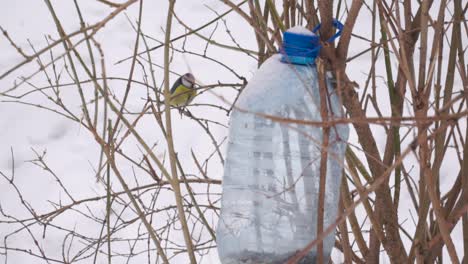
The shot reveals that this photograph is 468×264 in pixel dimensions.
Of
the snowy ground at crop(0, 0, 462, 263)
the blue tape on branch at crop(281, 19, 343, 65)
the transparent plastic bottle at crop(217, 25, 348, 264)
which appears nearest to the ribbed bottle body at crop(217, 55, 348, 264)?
the transparent plastic bottle at crop(217, 25, 348, 264)

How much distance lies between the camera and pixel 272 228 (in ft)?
5.19

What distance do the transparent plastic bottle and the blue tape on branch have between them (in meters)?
0.21

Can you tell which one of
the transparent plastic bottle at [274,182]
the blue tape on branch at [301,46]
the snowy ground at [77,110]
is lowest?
the transparent plastic bottle at [274,182]

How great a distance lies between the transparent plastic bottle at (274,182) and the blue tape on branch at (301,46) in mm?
206

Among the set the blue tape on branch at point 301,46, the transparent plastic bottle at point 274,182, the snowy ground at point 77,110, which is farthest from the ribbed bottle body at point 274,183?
the snowy ground at point 77,110

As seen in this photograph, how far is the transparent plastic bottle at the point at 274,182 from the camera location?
149 cm

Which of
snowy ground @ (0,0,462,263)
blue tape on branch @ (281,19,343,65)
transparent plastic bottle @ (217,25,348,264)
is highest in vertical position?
snowy ground @ (0,0,462,263)

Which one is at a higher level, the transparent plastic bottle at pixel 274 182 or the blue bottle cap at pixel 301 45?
the blue bottle cap at pixel 301 45

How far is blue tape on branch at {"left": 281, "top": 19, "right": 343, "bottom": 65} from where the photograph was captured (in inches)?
46.4

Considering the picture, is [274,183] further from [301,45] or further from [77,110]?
[77,110]

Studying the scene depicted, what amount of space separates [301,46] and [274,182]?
1.75ft

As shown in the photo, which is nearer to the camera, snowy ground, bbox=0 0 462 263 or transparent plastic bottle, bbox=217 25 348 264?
transparent plastic bottle, bbox=217 25 348 264

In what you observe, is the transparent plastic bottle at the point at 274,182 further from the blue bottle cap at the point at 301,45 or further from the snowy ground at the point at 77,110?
the snowy ground at the point at 77,110

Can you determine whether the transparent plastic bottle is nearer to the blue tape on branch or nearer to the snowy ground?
the blue tape on branch
